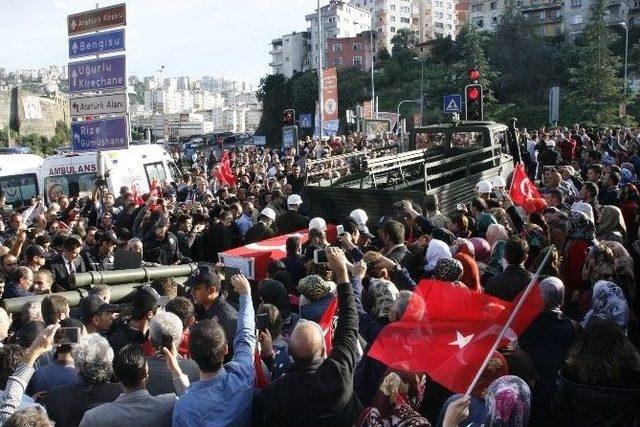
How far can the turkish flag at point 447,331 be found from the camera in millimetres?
3932

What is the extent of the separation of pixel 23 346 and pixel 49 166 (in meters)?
13.6

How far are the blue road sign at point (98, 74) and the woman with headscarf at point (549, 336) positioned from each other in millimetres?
9454

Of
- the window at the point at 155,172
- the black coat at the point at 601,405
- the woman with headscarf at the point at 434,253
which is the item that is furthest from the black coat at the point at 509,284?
the window at the point at 155,172

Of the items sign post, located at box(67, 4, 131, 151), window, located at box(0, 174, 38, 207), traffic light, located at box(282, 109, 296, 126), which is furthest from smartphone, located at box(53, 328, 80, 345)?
traffic light, located at box(282, 109, 296, 126)

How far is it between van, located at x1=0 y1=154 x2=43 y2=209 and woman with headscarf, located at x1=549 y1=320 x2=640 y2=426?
15.4m

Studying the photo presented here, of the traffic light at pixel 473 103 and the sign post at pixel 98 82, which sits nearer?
the sign post at pixel 98 82

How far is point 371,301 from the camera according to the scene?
18.7 feet

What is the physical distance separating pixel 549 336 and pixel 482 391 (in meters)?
1.21

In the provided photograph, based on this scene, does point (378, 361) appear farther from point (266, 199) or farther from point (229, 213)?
point (266, 199)

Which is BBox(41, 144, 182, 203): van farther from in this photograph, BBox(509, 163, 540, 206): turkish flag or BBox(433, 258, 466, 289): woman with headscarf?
BBox(433, 258, 466, 289): woman with headscarf

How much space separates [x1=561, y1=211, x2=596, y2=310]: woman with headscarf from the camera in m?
6.83

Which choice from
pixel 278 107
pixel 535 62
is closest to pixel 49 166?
pixel 535 62

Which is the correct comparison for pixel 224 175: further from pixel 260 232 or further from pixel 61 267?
pixel 61 267

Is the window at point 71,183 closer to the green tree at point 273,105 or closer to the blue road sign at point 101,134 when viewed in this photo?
the blue road sign at point 101,134
